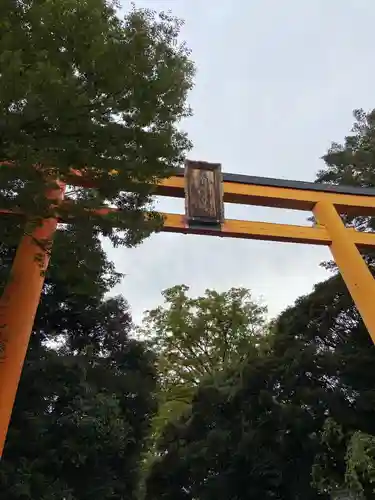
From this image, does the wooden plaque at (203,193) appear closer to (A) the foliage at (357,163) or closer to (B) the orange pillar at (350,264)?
(B) the orange pillar at (350,264)

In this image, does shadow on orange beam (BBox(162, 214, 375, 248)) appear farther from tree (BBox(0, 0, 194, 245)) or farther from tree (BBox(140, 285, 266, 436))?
tree (BBox(140, 285, 266, 436))

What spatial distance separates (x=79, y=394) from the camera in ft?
21.7

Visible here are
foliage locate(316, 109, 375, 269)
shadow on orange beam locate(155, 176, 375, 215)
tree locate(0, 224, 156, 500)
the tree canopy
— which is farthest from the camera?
foliage locate(316, 109, 375, 269)

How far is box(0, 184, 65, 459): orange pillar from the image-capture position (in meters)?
5.14

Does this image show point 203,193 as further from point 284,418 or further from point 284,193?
point 284,418

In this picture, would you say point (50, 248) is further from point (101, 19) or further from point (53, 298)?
point (53, 298)

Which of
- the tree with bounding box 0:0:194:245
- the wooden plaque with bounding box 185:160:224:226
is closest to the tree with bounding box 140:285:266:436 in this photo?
the wooden plaque with bounding box 185:160:224:226

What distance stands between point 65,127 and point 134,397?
474cm

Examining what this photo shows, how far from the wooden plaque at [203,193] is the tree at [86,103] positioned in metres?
2.81

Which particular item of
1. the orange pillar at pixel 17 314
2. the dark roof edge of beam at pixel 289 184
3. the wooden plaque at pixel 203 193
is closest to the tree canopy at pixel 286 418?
the dark roof edge of beam at pixel 289 184

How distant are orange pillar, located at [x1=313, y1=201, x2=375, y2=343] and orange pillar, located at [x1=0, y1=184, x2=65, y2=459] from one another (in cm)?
433

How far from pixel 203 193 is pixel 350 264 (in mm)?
2433

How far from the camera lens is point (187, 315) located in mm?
15648

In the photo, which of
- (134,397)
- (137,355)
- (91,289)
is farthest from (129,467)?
(91,289)
